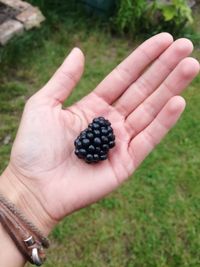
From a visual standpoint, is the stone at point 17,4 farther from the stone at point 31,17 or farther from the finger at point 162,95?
the finger at point 162,95

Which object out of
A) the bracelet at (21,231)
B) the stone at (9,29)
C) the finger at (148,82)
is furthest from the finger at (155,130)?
the stone at (9,29)

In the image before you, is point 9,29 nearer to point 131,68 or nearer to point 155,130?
point 131,68

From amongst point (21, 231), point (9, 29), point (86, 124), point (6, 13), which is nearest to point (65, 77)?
point (86, 124)

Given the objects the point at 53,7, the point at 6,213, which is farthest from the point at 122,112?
the point at 53,7

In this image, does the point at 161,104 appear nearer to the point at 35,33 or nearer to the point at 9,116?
the point at 9,116

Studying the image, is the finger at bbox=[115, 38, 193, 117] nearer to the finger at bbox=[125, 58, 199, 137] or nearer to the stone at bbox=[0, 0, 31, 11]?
the finger at bbox=[125, 58, 199, 137]

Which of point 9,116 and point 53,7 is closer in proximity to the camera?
point 9,116
